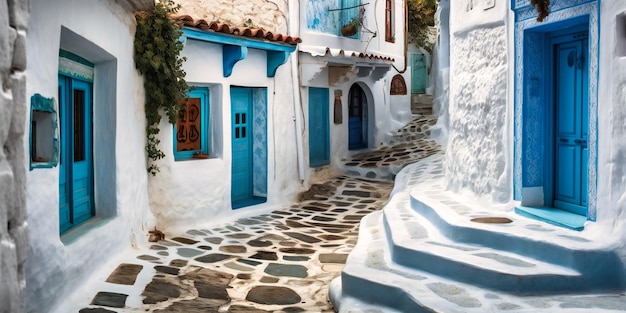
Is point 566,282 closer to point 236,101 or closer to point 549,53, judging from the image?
point 549,53

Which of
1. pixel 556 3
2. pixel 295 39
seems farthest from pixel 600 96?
pixel 295 39

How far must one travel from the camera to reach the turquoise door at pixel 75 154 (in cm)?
543

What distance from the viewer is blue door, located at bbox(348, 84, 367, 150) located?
47.1ft

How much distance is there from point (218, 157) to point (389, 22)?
22.5 ft

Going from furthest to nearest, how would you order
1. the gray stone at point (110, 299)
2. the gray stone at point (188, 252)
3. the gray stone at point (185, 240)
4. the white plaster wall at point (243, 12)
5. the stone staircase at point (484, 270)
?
the white plaster wall at point (243, 12)
the gray stone at point (185, 240)
the gray stone at point (188, 252)
the gray stone at point (110, 299)
the stone staircase at point (484, 270)

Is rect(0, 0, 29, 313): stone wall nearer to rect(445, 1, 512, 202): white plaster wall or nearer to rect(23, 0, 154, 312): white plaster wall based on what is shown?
rect(23, 0, 154, 312): white plaster wall

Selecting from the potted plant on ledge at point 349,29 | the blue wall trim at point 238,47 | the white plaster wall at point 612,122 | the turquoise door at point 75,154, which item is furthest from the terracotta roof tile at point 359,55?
the white plaster wall at point 612,122

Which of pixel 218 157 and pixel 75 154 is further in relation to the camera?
pixel 218 157

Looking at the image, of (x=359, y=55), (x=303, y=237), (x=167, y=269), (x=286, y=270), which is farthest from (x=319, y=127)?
(x=167, y=269)

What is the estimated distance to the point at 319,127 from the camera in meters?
12.5

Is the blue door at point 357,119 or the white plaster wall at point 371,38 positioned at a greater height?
the white plaster wall at point 371,38

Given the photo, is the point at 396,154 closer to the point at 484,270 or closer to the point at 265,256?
the point at 265,256

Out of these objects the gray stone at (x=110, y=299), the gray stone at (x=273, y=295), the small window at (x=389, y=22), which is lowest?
the gray stone at (x=273, y=295)

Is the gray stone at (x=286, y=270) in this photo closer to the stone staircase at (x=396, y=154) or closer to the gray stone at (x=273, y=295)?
the gray stone at (x=273, y=295)
